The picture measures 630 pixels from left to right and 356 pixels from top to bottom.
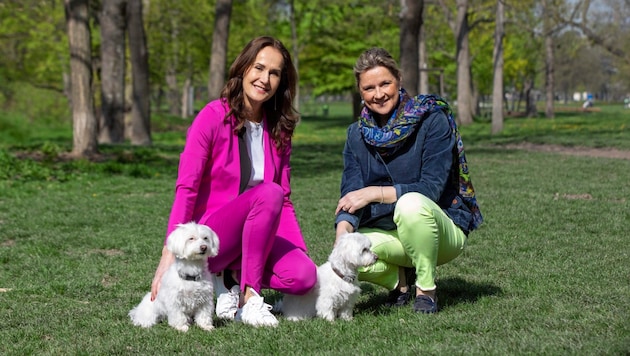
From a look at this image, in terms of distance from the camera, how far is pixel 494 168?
51.8 feet

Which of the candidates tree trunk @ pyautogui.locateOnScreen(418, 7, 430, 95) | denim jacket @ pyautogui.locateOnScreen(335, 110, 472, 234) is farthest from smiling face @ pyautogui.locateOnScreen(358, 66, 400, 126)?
tree trunk @ pyautogui.locateOnScreen(418, 7, 430, 95)

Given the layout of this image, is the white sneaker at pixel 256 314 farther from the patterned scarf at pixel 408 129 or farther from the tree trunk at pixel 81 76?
the tree trunk at pixel 81 76

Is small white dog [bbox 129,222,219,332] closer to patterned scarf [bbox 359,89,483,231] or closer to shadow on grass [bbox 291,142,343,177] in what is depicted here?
patterned scarf [bbox 359,89,483,231]

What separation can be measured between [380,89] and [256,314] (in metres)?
1.59

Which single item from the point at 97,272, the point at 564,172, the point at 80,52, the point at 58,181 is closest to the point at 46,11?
the point at 80,52

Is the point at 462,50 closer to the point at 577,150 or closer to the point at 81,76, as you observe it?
the point at 577,150

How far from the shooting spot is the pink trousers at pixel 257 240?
4.67m

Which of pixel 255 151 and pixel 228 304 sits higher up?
pixel 255 151

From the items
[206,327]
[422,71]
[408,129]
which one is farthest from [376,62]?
[422,71]

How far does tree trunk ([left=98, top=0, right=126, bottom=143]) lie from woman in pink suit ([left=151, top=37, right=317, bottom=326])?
16.5 meters

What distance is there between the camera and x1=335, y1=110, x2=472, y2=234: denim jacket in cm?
494

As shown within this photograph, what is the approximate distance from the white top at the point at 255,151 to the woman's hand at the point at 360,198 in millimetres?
550

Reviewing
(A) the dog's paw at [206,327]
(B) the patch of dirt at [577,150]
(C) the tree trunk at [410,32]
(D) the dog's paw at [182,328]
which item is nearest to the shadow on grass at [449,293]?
(A) the dog's paw at [206,327]

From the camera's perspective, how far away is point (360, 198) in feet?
16.1
